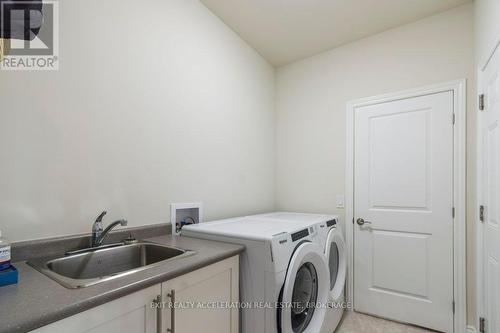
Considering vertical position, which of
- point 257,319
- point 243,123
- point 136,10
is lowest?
point 257,319

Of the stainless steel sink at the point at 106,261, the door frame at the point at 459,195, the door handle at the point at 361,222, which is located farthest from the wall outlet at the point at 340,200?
the stainless steel sink at the point at 106,261

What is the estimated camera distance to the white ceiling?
2094 millimetres

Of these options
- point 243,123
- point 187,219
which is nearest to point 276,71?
point 243,123

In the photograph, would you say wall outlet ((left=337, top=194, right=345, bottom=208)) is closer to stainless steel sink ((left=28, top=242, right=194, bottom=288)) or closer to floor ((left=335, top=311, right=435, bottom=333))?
floor ((left=335, top=311, right=435, bottom=333))

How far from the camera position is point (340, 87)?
2.69 meters

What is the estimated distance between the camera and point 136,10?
5.34 feet

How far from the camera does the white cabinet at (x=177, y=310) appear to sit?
819 millimetres

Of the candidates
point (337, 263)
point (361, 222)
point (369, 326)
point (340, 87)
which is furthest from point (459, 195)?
point (340, 87)

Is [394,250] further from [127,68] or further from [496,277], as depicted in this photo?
[127,68]

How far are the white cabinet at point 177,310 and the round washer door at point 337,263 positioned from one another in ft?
3.41

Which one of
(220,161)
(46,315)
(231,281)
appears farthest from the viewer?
(220,161)

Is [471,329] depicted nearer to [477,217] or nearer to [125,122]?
[477,217]

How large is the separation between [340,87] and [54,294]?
2.72 metres

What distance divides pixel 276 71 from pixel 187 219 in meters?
2.16
